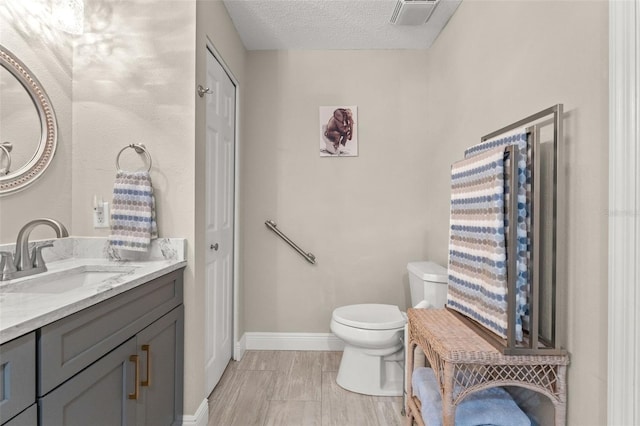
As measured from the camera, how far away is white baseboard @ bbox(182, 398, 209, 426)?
5.84ft

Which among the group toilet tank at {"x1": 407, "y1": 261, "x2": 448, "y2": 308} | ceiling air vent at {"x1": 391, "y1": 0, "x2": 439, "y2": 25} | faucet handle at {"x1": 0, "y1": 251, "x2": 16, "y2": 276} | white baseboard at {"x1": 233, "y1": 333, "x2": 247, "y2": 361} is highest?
ceiling air vent at {"x1": 391, "y1": 0, "x2": 439, "y2": 25}

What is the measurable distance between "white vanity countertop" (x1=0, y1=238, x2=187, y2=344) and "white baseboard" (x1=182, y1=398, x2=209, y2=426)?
739 millimetres

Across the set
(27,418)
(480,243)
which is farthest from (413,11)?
(27,418)

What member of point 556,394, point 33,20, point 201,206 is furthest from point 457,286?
point 33,20

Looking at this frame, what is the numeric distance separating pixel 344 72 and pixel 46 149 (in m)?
2.02

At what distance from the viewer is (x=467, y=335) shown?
1.36 meters

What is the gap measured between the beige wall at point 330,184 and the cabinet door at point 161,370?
1197 millimetres

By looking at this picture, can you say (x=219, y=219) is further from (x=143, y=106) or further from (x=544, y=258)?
(x=544, y=258)

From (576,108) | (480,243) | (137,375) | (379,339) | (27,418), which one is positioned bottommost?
(379,339)

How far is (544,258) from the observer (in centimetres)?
135

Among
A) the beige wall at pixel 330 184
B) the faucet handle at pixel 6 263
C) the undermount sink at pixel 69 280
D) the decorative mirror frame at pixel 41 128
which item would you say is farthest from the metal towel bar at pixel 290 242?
the faucet handle at pixel 6 263

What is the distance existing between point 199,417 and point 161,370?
0.46 m

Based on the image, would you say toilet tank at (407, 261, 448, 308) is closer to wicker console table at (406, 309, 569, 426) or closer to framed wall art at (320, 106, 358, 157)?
wicker console table at (406, 309, 569, 426)
